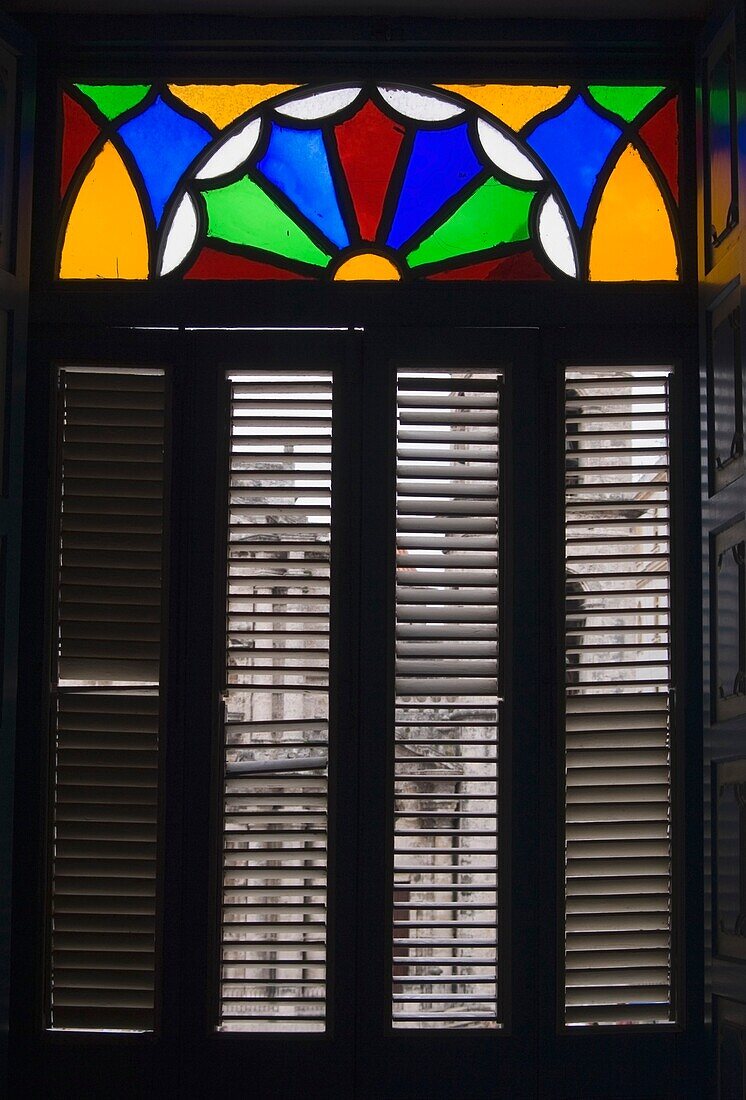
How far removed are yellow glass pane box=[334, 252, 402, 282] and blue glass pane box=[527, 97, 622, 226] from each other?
0.49m

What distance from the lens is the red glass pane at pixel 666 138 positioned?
3.54 meters

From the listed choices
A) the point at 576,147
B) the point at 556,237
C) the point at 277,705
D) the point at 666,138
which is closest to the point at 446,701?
the point at 277,705

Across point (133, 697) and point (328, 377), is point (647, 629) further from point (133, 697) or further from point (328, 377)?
point (133, 697)

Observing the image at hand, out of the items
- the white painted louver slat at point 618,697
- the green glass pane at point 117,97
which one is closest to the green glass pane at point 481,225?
the white painted louver slat at point 618,697

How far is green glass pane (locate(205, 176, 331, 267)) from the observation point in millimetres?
3520

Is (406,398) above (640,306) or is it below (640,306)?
below

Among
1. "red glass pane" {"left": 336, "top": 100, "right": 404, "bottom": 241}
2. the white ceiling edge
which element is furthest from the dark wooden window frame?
"red glass pane" {"left": 336, "top": 100, "right": 404, "bottom": 241}

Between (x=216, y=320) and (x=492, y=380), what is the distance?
2.37 ft

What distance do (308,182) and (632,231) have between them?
85 centimetres

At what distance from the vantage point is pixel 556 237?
3.51m

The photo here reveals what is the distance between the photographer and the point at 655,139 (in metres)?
3.55

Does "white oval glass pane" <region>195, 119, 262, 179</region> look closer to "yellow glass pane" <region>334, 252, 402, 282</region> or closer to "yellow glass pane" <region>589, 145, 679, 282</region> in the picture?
"yellow glass pane" <region>334, 252, 402, 282</region>

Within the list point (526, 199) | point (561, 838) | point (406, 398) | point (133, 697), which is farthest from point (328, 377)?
point (561, 838)

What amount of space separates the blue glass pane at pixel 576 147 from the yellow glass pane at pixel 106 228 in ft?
3.44
